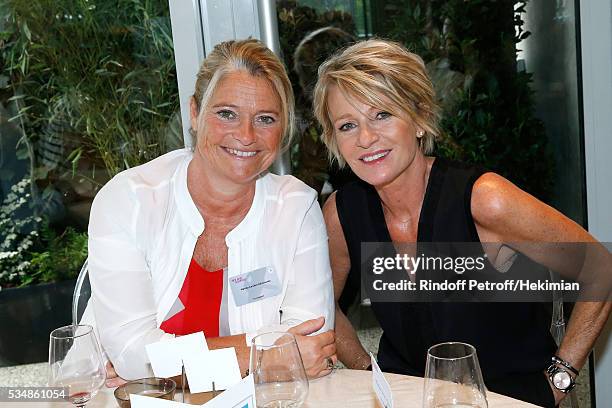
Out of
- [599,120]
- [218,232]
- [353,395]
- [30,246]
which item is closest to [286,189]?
[218,232]

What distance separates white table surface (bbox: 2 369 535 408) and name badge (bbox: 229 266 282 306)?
490mm

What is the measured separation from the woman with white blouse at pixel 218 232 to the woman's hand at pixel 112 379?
0.27ft

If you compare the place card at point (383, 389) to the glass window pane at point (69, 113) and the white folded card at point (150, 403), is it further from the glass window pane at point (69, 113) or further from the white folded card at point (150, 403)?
the glass window pane at point (69, 113)

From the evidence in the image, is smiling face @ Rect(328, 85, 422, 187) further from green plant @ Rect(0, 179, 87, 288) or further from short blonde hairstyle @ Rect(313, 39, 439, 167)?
green plant @ Rect(0, 179, 87, 288)

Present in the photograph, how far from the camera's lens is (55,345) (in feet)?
4.79

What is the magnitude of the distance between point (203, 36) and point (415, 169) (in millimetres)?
1105

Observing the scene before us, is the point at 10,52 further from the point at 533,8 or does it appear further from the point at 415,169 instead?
the point at 533,8

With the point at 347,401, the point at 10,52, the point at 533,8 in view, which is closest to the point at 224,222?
the point at 347,401

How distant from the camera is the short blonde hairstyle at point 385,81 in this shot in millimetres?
2125

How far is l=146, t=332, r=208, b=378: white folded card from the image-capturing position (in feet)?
5.50

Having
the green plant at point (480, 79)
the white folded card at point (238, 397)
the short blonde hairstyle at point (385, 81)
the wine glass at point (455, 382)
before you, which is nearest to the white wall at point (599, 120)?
the green plant at point (480, 79)

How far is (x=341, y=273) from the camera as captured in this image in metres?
2.47

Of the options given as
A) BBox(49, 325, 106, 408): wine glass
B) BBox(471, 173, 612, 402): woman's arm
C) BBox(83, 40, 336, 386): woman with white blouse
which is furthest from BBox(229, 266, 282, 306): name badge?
BBox(49, 325, 106, 408): wine glass

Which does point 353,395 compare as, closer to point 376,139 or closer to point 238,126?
point 376,139
